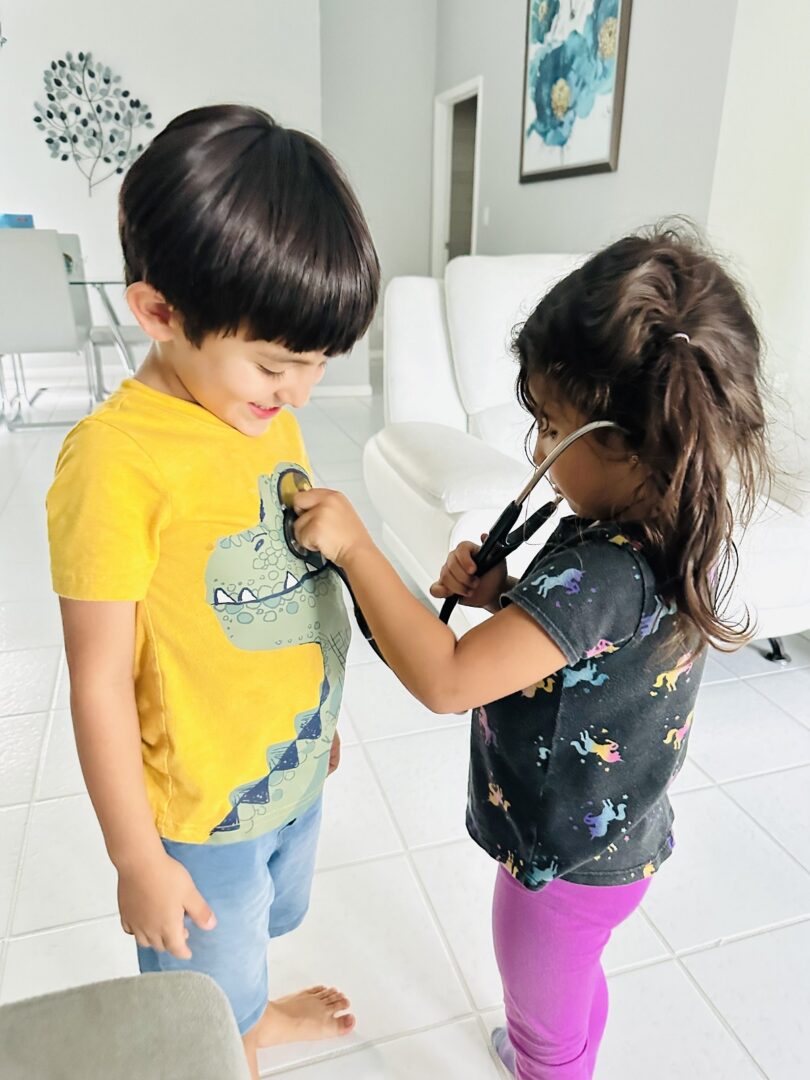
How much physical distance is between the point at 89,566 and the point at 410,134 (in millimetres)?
5180

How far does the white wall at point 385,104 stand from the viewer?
4.68 metres

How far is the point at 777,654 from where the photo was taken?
1907 millimetres

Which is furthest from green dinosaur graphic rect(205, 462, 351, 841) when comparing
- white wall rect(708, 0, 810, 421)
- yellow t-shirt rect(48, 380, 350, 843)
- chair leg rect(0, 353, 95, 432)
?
chair leg rect(0, 353, 95, 432)

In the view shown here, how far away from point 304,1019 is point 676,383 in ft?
2.94

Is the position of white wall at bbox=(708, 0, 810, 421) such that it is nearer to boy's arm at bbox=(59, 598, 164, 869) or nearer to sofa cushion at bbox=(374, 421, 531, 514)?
sofa cushion at bbox=(374, 421, 531, 514)

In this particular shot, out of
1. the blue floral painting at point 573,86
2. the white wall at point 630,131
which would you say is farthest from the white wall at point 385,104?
the blue floral painting at point 573,86

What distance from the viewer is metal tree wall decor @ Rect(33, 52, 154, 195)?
440cm

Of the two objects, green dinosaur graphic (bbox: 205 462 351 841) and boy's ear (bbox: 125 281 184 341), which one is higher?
boy's ear (bbox: 125 281 184 341)

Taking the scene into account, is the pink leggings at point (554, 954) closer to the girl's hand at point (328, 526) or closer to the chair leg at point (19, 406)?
the girl's hand at point (328, 526)

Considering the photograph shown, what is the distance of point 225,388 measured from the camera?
554 millimetres

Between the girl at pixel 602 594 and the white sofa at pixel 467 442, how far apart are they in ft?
2.78

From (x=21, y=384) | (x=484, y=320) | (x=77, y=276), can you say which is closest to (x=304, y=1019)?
(x=484, y=320)

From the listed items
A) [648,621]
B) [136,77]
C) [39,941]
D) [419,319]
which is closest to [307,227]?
[648,621]

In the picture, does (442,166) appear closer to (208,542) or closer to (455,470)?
(455,470)
